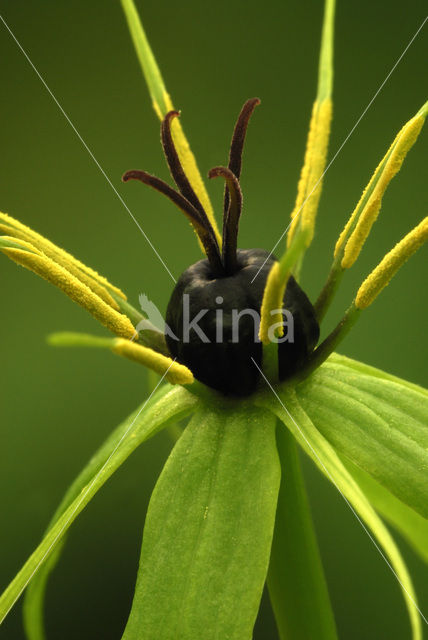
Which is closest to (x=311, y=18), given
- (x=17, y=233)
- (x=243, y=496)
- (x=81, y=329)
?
(x=81, y=329)

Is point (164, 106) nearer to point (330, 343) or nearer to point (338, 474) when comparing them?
point (330, 343)

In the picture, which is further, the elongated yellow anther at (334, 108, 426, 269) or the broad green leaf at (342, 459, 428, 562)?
the broad green leaf at (342, 459, 428, 562)

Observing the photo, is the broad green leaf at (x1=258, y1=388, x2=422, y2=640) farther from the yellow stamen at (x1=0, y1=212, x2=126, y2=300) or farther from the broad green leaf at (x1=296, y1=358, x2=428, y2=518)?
the yellow stamen at (x1=0, y1=212, x2=126, y2=300)

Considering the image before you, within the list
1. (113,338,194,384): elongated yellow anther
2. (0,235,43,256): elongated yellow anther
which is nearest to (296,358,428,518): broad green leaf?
(113,338,194,384): elongated yellow anther

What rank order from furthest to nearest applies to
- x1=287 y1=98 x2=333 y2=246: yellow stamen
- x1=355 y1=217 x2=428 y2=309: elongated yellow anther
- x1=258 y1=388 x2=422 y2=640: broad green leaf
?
x1=287 y1=98 x2=333 y2=246: yellow stamen, x1=355 y1=217 x2=428 y2=309: elongated yellow anther, x1=258 y1=388 x2=422 y2=640: broad green leaf

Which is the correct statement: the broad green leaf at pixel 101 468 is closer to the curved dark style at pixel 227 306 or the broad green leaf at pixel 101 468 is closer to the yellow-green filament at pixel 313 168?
the curved dark style at pixel 227 306

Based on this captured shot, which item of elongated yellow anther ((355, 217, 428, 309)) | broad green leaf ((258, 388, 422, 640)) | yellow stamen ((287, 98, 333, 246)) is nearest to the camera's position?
broad green leaf ((258, 388, 422, 640))

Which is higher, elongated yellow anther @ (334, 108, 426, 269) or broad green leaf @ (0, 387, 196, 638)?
elongated yellow anther @ (334, 108, 426, 269)
